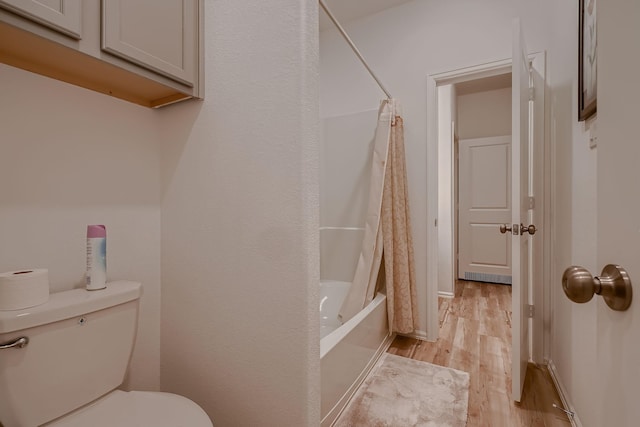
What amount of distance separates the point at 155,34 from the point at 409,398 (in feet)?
6.44

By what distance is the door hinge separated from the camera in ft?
5.94

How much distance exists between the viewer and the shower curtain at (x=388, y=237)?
6.49 ft

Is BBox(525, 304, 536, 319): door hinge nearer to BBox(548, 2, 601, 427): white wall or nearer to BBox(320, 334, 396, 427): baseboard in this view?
BBox(548, 2, 601, 427): white wall

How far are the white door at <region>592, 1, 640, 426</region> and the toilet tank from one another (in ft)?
3.96

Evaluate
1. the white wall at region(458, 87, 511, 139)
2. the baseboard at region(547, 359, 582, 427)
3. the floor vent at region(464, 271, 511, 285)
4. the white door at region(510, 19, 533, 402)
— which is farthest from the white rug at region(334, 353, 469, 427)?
the white wall at region(458, 87, 511, 139)

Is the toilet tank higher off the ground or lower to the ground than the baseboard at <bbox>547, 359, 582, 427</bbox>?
higher

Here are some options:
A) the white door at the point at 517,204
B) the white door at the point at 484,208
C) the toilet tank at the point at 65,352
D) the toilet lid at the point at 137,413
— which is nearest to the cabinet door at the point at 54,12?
the toilet tank at the point at 65,352

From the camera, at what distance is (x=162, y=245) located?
1.22 m

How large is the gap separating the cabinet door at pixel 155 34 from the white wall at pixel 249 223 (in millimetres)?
74

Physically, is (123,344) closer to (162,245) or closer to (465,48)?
(162,245)

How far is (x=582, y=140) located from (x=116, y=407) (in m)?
2.11

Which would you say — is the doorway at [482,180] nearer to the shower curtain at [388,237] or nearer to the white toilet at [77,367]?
the shower curtain at [388,237]

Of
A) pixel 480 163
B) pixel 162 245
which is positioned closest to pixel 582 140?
pixel 162 245

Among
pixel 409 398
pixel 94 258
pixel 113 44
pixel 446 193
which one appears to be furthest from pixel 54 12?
pixel 446 193
